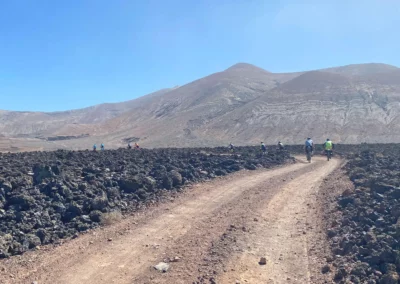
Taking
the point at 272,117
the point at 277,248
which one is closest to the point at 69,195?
the point at 277,248

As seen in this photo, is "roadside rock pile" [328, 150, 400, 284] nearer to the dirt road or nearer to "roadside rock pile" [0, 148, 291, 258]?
the dirt road

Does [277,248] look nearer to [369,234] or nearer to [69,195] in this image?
[369,234]

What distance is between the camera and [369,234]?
8.63 m

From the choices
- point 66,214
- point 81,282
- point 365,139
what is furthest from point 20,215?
point 365,139

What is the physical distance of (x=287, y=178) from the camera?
1880 centimetres

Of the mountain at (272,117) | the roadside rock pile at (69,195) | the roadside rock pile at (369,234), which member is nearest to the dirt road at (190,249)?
the roadside rock pile at (69,195)

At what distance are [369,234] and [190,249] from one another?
4074 mm

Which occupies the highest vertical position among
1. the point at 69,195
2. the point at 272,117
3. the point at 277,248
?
the point at 272,117

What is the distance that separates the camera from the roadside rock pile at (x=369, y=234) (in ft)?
23.5

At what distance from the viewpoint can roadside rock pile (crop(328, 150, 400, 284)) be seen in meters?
7.17

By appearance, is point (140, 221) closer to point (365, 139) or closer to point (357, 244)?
point (357, 244)

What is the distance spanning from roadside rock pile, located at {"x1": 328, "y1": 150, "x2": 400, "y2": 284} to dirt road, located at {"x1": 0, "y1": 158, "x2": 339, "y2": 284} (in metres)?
0.85

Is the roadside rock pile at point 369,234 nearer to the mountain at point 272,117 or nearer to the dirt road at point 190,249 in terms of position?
the dirt road at point 190,249

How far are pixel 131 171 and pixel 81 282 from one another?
387 inches
